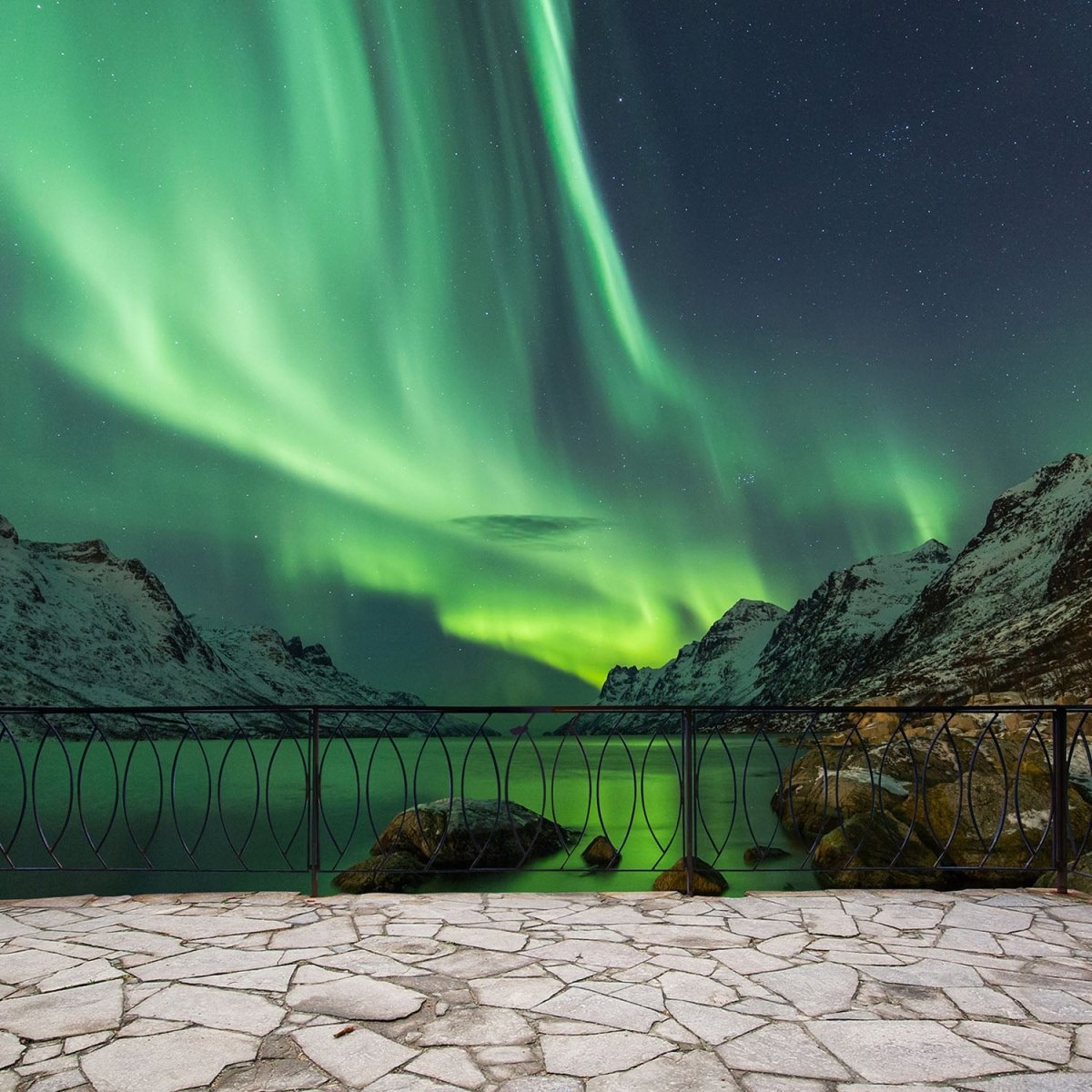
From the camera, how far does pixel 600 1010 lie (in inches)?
128

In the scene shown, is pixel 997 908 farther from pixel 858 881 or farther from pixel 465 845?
pixel 465 845

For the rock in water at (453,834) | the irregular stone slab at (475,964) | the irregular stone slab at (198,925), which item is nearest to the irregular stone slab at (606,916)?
the irregular stone slab at (475,964)

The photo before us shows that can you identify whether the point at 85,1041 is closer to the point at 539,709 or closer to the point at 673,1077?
the point at 673,1077

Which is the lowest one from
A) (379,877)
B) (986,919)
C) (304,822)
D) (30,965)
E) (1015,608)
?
(304,822)

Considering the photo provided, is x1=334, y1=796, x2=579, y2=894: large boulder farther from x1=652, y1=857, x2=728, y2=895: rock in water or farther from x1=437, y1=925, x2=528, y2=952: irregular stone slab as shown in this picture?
x1=437, y1=925, x2=528, y2=952: irregular stone slab

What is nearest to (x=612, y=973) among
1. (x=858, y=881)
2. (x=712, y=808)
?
(x=858, y=881)

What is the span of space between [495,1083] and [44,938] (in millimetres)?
3192

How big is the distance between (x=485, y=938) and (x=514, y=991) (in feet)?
3.11

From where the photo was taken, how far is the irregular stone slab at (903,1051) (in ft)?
8.77

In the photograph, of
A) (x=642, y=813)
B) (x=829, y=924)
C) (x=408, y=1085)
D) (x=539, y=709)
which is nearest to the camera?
(x=408, y=1085)

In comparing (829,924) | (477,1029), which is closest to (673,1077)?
(477,1029)

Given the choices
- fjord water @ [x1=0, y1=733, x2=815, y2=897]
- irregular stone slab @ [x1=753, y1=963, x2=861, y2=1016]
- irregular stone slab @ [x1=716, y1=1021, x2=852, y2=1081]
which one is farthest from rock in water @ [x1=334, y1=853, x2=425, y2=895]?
irregular stone slab @ [x1=716, y1=1021, x2=852, y2=1081]

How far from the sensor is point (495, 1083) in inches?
101

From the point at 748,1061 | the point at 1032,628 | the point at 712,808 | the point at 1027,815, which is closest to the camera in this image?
the point at 748,1061
